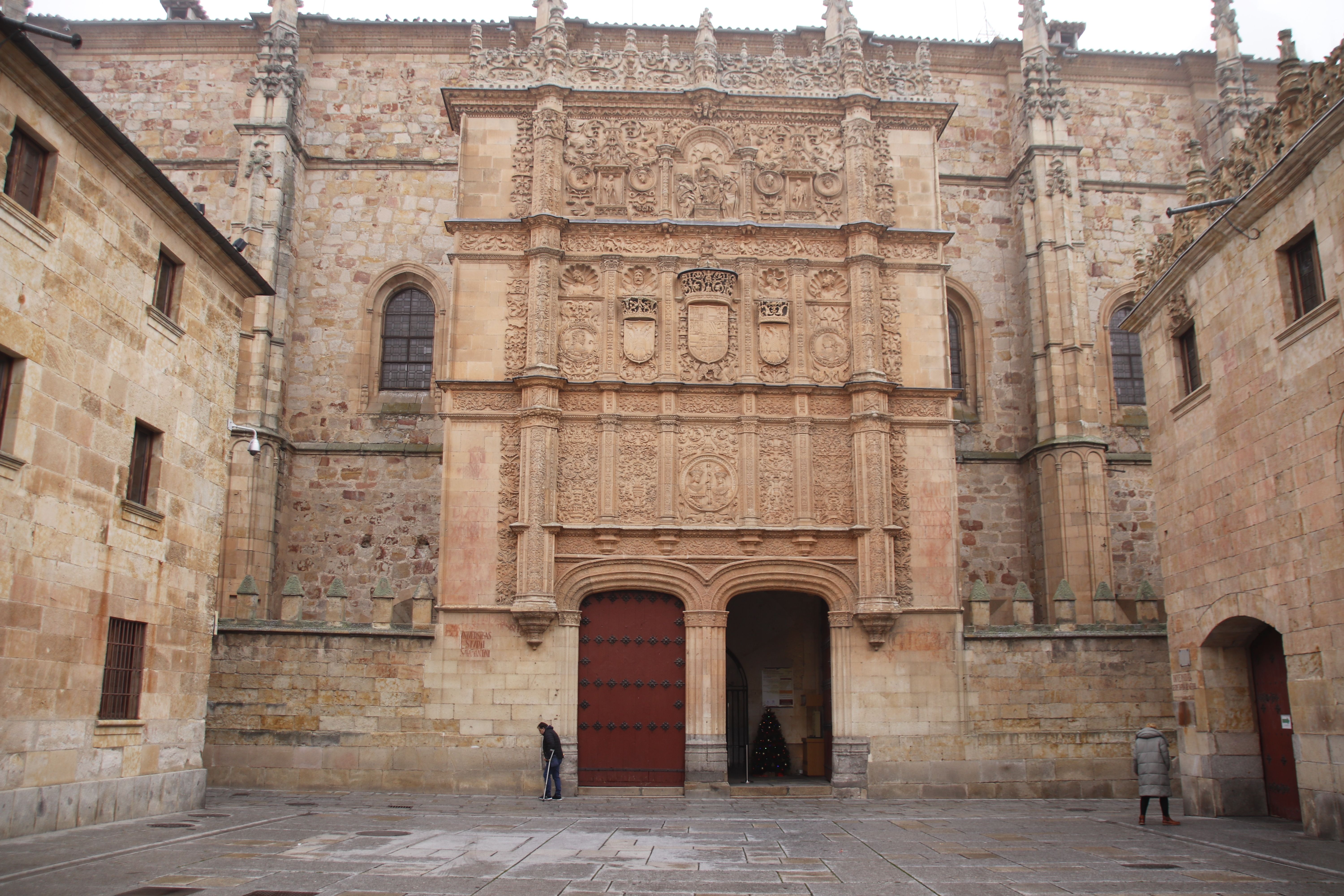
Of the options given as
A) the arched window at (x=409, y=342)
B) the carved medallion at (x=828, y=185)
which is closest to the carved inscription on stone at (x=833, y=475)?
the carved medallion at (x=828, y=185)

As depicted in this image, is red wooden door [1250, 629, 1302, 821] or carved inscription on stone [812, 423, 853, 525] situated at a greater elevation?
→ carved inscription on stone [812, 423, 853, 525]

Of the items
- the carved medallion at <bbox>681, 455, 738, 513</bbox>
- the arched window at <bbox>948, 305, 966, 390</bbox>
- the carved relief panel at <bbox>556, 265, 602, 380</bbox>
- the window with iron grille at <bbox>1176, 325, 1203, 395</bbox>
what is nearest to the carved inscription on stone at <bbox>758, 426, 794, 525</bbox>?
the carved medallion at <bbox>681, 455, 738, 513</bbox>

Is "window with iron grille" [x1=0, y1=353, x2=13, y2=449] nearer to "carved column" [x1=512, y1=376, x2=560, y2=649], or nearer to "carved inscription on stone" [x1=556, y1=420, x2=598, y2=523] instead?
"carved column" [x1=512, y1=376, x2=560, y2=649]

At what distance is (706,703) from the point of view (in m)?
20.0

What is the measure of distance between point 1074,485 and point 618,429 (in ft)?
36.9

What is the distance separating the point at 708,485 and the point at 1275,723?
1021 cm

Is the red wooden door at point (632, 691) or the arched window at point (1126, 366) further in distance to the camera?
the arched window at point (1126, 366)

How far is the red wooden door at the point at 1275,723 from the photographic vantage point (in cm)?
1490

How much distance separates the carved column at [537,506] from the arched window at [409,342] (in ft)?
23.6

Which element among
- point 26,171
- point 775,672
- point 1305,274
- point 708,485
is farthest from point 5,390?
point 775,672

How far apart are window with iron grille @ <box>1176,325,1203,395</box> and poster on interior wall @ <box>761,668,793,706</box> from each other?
35.6 feet

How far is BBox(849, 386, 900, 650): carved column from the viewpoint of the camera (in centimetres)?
2020

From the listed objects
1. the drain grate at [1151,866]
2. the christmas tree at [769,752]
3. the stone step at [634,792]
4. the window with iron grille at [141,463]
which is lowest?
the stone step at [634,792]

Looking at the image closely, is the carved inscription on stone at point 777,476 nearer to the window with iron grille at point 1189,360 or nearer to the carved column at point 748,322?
the carved column at point 748,322
